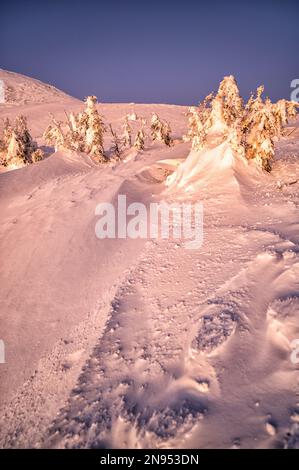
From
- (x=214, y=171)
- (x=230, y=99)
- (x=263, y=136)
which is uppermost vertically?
(x=230, y=99)

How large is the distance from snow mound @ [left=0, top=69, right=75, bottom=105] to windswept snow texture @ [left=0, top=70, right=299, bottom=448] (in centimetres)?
7443

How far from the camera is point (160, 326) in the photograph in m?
4.21

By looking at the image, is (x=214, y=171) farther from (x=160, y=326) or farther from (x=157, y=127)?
(x=157, y=127)

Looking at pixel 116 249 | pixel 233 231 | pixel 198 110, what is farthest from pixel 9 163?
pixel 233 231

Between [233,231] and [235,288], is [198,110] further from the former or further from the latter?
[235,288]

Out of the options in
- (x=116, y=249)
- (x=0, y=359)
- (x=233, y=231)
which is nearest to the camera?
(x=0, y=359)

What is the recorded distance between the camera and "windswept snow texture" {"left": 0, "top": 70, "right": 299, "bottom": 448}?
9.87ft

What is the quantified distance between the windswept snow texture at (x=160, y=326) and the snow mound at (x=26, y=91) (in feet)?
244

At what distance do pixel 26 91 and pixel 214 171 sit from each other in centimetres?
8336

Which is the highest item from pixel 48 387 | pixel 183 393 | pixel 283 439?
pixel 283 439

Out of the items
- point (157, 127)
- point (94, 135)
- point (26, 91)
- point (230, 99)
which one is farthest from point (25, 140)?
point (26, 91)

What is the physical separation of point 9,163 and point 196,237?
74.8 feet

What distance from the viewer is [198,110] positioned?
36.1 feet

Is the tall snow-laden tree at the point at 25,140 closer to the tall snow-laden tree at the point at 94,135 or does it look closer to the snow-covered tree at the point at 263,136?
the tall snow-laden tree at the point at 94,135
